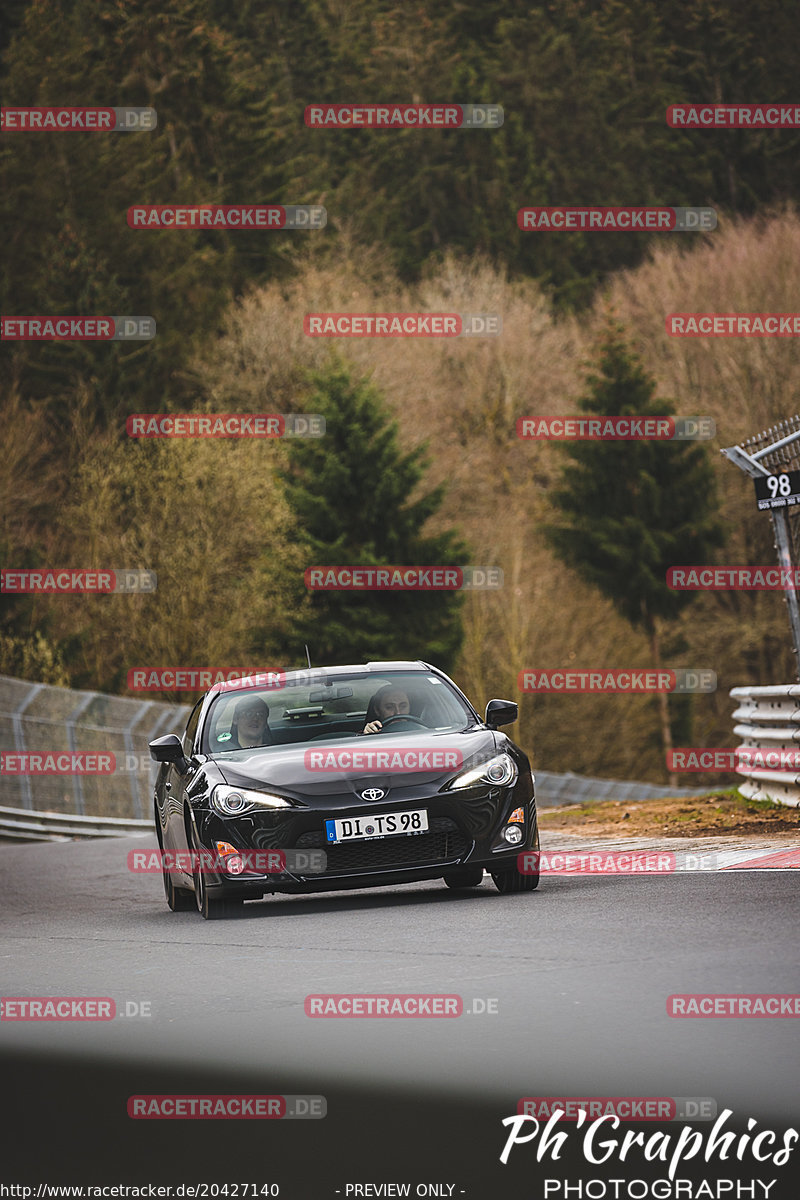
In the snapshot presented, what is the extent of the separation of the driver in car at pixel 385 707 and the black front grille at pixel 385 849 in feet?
4.08

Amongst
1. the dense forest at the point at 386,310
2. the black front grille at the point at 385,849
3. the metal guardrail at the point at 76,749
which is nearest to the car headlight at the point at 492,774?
the black front grille at the point at 385,849

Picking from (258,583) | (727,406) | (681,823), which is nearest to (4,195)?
(258,583)

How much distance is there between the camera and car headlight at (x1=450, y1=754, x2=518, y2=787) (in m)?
11.2

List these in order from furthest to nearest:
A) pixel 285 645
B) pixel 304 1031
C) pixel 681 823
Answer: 1. pixel 285 645
2. pixel 681 823
3. pixel 304 1031

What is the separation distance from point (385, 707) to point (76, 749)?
17.6 meters

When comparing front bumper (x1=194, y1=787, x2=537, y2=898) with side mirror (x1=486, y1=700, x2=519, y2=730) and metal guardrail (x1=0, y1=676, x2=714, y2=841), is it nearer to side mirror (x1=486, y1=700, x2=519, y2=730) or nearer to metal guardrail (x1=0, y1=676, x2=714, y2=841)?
side mirror (x1=486, y1=700, x2=519, y2=730)

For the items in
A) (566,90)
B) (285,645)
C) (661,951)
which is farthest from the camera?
(566,90)

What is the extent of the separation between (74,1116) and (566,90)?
6721 centimetres

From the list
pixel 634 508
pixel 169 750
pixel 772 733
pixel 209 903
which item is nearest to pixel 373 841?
pixel 209 903

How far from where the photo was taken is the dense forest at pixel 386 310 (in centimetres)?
4925

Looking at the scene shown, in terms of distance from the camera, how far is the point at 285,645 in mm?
48312

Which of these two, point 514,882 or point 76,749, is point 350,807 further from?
point 76,749

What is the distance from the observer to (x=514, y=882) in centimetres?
1193

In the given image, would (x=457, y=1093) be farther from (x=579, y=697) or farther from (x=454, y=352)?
(x=454, y=352)
